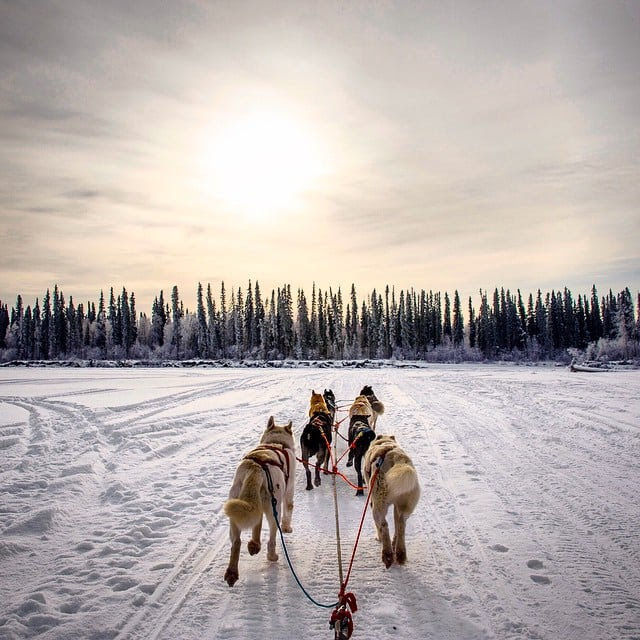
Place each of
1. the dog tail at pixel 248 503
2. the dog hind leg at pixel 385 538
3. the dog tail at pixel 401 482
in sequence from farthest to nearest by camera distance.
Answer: the dog hind leg at pixel 385 538
the dog tail at pixel 401 482
the dog tail at pixel 248 503

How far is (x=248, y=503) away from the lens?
11.7 ft

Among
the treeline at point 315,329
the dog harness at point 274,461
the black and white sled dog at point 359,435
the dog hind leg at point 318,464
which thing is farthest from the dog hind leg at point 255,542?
the treeline at point 315,329

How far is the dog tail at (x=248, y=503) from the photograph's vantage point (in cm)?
349

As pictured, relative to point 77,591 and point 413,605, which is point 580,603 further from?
point 77,591

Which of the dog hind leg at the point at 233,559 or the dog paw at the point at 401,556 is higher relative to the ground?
the dog hind leg at the point at 233,559

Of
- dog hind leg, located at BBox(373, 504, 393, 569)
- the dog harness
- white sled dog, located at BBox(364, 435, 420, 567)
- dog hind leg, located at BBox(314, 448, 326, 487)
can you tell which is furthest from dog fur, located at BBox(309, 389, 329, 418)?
dog hind leg, located at BBox(373, 504, 393, 569)

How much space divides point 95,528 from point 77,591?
1.44 meters

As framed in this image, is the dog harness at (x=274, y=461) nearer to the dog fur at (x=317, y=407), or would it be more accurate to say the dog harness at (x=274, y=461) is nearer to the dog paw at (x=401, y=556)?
the dog paw at (x=401, y=556)

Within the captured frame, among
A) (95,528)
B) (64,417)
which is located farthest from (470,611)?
(64,417)

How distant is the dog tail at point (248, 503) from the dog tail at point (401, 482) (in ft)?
4.11

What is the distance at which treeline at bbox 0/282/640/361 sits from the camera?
79.9m

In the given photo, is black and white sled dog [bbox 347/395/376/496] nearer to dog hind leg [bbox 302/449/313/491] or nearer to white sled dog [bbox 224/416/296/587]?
dog hind leg [bbox 302/449/313/491]

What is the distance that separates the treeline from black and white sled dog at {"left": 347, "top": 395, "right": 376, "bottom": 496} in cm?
6759

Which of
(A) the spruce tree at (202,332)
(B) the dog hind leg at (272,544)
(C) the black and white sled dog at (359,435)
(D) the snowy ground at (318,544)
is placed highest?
(A) the spruce tree at (202,332)
